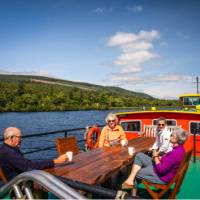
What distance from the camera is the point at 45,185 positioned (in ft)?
5.23

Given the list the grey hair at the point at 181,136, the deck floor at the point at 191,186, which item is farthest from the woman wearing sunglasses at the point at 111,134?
the grey hair at the point at 181,136

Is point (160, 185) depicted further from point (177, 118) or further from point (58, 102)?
point (58, 102)

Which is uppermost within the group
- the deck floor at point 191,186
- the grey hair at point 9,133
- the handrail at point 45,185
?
the grey hair at point 9,133

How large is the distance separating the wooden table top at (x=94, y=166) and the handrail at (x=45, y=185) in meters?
1.26

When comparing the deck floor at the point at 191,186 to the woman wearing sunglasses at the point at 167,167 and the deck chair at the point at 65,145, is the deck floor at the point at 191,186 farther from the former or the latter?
the deck chair at the point at 65,145

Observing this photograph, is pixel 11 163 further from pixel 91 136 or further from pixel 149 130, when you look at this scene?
pixel 149 130

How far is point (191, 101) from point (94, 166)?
1377cm

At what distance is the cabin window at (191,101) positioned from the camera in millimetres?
16236

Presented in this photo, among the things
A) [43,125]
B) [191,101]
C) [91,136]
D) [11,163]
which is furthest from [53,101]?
[11,163]

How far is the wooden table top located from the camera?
3235mm

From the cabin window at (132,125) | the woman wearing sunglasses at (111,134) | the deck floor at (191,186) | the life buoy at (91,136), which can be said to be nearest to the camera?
the deck floor at (191,186)

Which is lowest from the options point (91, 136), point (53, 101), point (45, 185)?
point (91, 136)

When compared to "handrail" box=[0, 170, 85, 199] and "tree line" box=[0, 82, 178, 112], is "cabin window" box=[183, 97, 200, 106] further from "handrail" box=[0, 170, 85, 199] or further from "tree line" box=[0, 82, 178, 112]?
"tree line" box=[0, 82, 178, 112]

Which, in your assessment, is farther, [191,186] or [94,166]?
[191,186]
